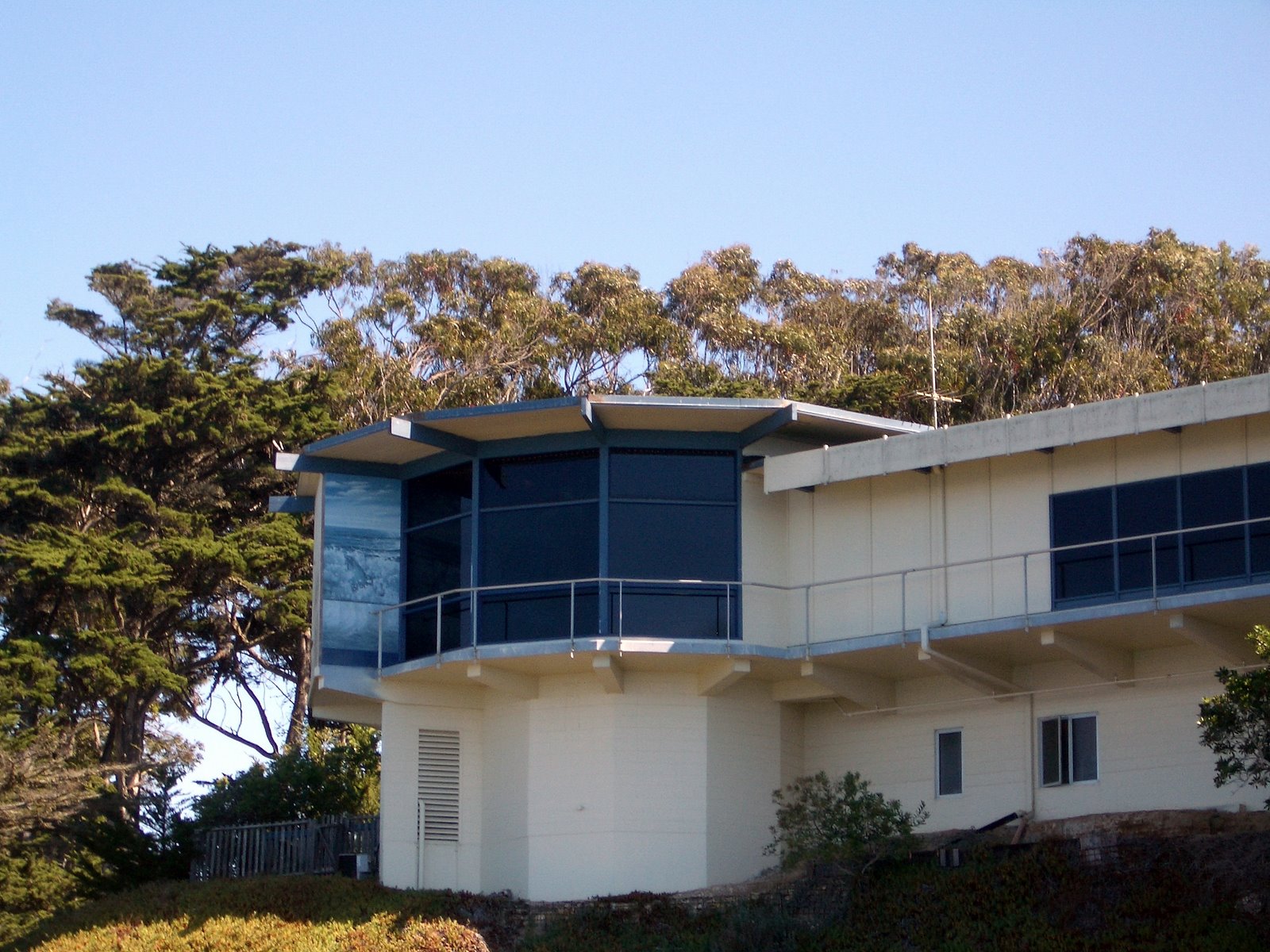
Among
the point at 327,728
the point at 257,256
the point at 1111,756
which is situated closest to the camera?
the point at 1111,756

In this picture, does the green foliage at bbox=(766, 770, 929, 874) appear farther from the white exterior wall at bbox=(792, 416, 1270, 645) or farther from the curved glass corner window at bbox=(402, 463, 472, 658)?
the curved glass corner window at bbox=(402, 463, 472, 658)

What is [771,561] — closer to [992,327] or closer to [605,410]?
[605,410]

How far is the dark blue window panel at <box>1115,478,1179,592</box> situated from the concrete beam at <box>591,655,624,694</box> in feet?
23.9

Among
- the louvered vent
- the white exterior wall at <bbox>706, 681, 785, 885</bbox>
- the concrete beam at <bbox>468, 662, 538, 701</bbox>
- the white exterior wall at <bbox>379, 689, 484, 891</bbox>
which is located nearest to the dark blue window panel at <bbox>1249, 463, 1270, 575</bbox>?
the white exterior wall at <bbox>706, 681, 785, 885</bbox>

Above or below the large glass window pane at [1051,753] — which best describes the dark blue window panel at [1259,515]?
above

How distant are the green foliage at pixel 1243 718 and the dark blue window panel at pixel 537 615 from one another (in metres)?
9.43

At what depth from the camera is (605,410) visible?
2767cm

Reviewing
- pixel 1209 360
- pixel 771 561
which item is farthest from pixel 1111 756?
pixel 1209 360

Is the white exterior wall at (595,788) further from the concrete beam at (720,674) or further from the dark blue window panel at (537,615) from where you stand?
the dark blue window panel at (537,615)

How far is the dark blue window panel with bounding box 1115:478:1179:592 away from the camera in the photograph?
83.6 ft

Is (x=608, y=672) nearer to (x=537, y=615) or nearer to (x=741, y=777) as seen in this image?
(x=537, y=615)

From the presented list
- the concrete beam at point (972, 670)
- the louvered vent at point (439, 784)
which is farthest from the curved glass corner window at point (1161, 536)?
the louvered vent at point (439, 784)

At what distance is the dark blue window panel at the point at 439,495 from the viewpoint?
29562mm

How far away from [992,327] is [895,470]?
27545mm
